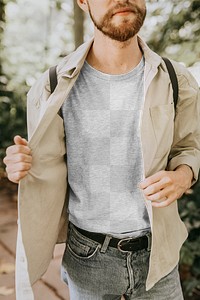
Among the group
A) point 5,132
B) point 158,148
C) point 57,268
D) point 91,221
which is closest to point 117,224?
point 91,221

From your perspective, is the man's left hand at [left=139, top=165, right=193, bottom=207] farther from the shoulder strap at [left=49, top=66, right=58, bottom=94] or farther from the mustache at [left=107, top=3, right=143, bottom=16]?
the mustache at [left=107, top=3, right=143, bottom=16]

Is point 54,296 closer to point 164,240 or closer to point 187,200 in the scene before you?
point 187,200

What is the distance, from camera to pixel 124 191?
1582 mm

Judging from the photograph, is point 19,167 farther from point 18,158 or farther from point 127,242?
point 127,242

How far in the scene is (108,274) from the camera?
5.32 ft

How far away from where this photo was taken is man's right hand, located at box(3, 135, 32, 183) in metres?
1.42

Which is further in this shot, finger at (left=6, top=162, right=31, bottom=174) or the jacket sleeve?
the jacket sleeve

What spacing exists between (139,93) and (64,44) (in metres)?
3.79

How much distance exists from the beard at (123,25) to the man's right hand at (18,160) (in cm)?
54

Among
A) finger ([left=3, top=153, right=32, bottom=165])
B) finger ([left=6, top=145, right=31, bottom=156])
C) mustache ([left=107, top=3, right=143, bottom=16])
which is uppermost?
mustache ([left=107, top=3, right=143, bottom=16])

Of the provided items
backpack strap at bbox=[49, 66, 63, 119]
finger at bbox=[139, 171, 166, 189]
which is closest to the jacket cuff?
finger at bbox=[139, 171, 166, 189]

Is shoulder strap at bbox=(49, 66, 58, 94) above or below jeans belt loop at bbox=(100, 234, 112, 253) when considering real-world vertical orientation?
above

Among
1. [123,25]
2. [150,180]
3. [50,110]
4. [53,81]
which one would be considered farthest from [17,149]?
[123,25]

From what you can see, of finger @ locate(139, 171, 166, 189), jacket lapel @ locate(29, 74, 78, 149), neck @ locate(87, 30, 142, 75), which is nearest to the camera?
finger @ locate(139, 171, 166, 189)
